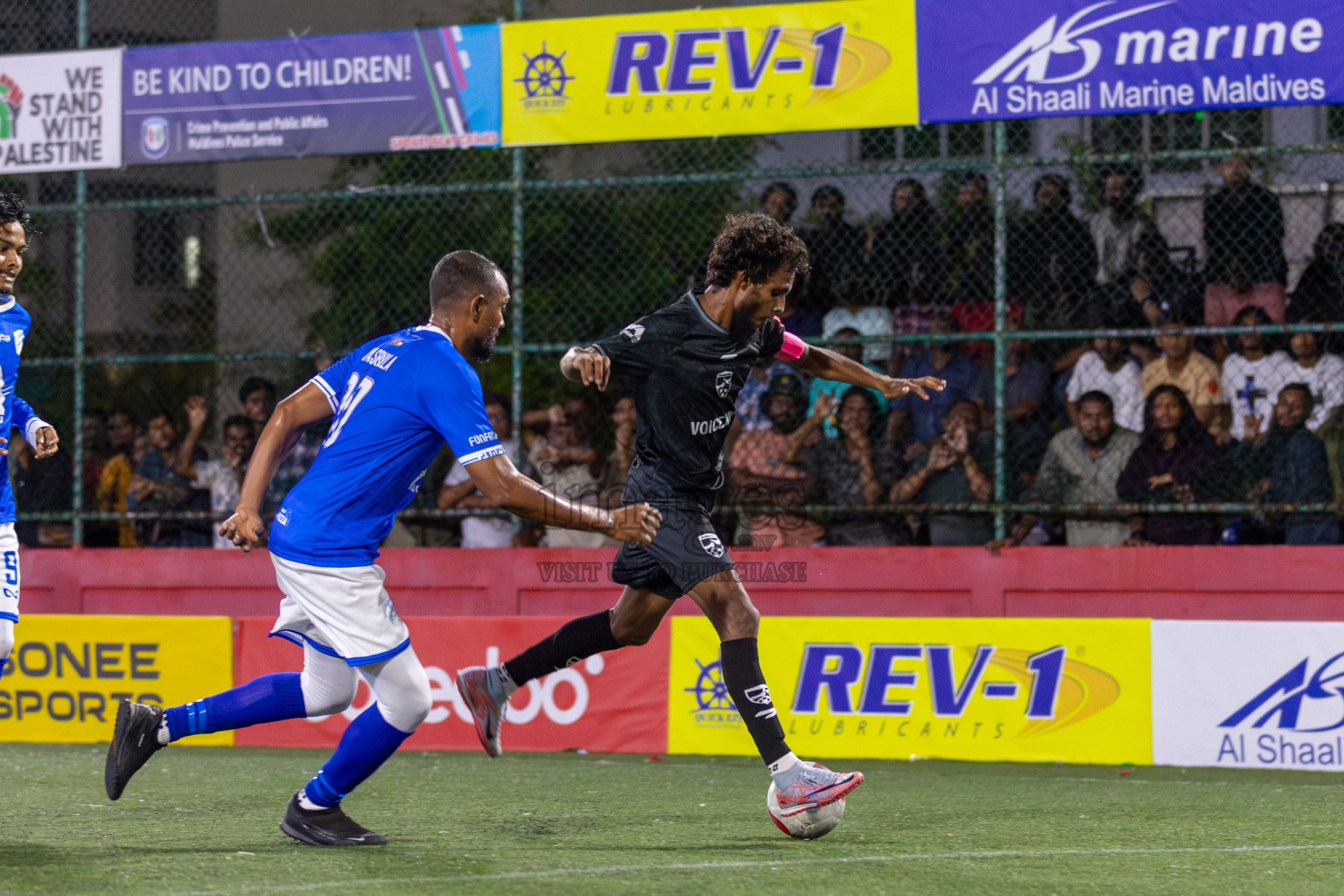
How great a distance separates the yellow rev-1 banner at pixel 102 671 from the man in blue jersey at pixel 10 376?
3452 millimetres

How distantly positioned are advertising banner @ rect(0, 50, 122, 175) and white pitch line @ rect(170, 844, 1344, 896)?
6933mm

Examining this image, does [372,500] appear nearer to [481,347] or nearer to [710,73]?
[481,347]

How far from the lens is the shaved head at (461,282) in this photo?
16.6 feet

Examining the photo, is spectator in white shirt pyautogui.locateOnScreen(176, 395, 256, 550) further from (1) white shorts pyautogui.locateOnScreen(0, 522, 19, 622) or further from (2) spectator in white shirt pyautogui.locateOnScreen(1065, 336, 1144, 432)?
(2) spectator in white shirt pyautogui.locateOnScreen(1065, 336, 1144, 432)

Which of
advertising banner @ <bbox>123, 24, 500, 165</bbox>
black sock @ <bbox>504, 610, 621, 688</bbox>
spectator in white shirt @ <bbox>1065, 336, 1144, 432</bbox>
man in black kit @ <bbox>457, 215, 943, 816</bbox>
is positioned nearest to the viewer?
man in black kit @ <bbox>457, 215, 943, 816</bbox>

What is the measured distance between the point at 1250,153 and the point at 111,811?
21.5 feet

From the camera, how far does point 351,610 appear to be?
4.83m

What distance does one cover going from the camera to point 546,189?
9375 mm

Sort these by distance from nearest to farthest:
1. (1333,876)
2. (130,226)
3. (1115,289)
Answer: (1333,876) → (1115,289) → (130,226)

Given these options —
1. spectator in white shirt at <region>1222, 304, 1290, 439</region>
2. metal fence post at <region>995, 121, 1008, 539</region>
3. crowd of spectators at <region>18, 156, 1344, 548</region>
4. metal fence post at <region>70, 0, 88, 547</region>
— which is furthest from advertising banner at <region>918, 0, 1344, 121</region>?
metal fence post at <region>70, 0, 88, 547</region>

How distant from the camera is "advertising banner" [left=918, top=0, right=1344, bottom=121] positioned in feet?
27.5

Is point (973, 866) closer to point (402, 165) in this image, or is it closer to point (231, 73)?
point (231, 73)

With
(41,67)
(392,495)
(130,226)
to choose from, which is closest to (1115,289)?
(392,495)

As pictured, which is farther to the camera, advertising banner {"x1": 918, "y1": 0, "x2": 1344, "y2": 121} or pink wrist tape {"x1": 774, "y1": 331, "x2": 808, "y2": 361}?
advertising banner {"x1": 918, "y1": 0, "x2": 1344, "y2": 121}
